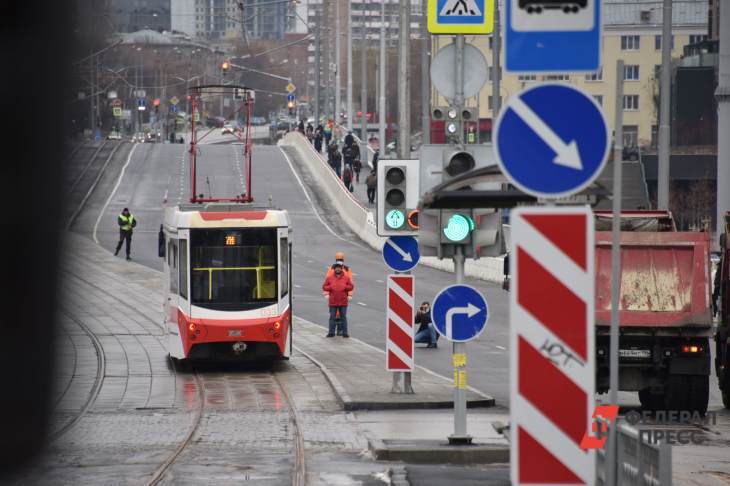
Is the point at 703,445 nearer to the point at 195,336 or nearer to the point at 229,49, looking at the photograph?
the point at 195,336

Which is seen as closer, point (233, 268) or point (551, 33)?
point (551, 33)

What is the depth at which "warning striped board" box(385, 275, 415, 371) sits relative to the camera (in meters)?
20.6

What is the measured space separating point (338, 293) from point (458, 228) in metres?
15.2

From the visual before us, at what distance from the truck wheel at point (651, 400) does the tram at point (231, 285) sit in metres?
6.99

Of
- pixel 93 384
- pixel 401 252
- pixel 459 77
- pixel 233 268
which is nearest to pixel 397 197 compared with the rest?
pixel 401 252

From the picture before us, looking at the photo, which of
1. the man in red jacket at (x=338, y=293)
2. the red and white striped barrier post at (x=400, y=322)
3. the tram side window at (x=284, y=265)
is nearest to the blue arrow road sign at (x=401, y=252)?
the red and white striped barrier post at (x=400, y=322)

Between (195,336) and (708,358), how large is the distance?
356 inches

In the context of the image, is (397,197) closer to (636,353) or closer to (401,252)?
(401,252)

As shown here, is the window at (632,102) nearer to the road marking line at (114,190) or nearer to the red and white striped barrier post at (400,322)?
the road marking line at (114,190)

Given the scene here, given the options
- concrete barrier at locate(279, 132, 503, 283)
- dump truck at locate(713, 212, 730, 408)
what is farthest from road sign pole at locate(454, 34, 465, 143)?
concrete barrier at locate(279, 132, 503, 283)

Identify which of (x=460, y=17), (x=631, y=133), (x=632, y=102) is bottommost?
(x=631, y=133)

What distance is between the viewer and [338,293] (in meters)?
31.2

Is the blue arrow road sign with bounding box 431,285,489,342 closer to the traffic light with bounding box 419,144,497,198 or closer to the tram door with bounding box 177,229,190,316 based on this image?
the traffic light with bounding box 419,144,497,198

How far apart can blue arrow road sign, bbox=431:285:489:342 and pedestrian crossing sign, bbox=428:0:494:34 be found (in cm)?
278
